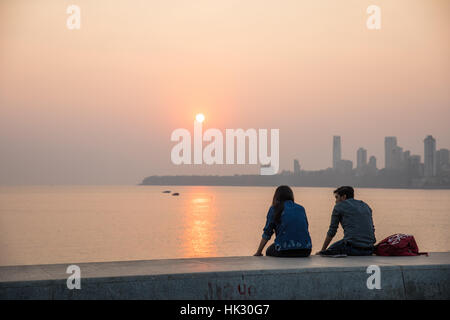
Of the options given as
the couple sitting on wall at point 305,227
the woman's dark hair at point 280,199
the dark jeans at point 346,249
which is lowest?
the dark jeans at point 346,249

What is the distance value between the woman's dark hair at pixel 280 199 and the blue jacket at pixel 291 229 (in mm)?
58

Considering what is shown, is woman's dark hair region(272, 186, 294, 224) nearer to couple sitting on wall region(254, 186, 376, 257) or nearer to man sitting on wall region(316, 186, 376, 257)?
couple sitting on wall region(254, 186, 376, 257)

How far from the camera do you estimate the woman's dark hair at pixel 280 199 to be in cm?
892

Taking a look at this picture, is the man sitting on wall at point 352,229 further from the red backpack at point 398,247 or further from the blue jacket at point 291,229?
the blue jacket at point 291,229

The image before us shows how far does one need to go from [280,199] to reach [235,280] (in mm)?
2381

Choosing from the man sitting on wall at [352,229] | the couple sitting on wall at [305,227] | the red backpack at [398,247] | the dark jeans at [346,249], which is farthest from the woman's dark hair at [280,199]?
A: the red backpack at [398,247]

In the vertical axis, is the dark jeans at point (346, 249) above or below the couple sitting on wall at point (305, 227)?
below

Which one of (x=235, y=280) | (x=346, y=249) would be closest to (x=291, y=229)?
(x=346, y=249)

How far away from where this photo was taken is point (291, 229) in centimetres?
877
